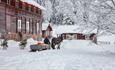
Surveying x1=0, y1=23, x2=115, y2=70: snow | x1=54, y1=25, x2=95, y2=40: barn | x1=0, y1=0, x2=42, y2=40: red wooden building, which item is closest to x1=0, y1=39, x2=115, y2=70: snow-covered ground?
x1=0, y1=23, x2=115, y2=70: snow

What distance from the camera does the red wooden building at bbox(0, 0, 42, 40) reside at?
50.9m

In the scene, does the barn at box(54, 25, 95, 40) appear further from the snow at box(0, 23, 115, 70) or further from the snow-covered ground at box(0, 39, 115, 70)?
the snow-covered ground at box(0, 39, 115, 70)

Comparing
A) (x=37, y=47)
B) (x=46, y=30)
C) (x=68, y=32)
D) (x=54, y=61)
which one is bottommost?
(x=54, y=61)

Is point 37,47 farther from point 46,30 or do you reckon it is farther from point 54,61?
point 46,30

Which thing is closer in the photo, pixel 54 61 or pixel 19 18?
pixel 54 61

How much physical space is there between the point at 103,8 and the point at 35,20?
125 ft

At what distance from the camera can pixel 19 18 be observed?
192 feet

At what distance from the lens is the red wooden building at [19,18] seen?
50875 mm

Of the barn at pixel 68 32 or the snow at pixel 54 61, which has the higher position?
the barn at pixel 68 32

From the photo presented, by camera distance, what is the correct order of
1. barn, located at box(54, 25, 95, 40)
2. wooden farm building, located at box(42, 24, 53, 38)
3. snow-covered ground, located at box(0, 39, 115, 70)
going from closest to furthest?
snow-covered ground, located at box(0, 39, 115, 70) → wooden farm building, located at box(42, 24, 53, 38) → barn, located at box(54, 25, 95, 40)

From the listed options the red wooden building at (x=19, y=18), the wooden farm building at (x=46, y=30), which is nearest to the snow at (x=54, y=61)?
the red wooden building at (x=19, y=18)

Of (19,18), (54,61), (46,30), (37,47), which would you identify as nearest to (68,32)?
(46,30)

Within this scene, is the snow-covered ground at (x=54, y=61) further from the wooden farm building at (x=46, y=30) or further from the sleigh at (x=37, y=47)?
the wooden farm building at (x=46, y=30)

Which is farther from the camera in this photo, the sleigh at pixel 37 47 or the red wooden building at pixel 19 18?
the red wooden building at pixel 19 18
